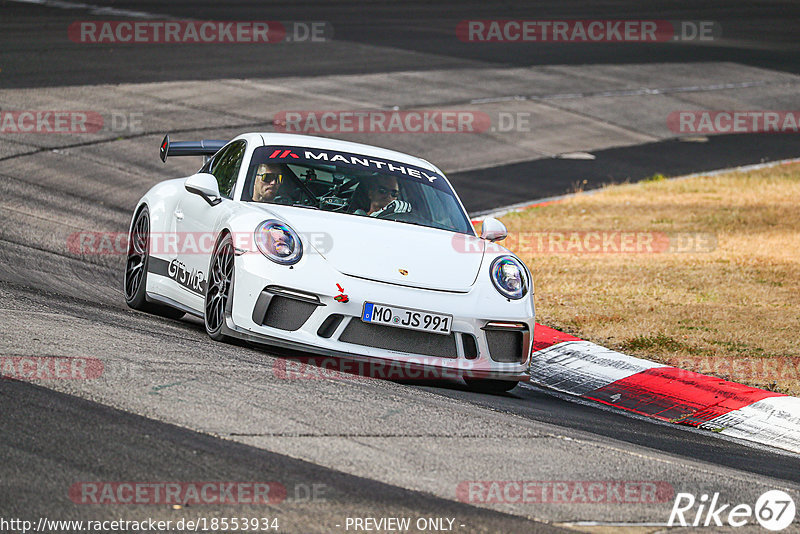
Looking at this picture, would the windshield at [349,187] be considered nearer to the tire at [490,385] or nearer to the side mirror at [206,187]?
the side mirror at [206,187]

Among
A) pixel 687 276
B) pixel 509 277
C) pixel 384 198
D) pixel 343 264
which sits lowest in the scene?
pixel 687 276

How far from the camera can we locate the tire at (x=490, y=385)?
281 inches

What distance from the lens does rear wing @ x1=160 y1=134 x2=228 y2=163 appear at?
29.1ft

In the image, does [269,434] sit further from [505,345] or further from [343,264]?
[505,345]

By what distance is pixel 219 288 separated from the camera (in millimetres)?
7105

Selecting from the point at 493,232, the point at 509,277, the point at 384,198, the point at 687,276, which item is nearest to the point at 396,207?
the point at 384,198

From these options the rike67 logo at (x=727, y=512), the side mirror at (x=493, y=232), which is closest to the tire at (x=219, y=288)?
the side mirror at (x=493, y=232)

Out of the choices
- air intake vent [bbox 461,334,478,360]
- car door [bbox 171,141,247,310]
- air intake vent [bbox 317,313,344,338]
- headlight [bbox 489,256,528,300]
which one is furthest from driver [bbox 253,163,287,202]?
air intake vent [bbox 461,334,478,360]

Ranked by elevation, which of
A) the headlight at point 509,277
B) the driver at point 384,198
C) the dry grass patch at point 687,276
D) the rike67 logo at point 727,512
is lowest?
the dry grass patch at point 687,276

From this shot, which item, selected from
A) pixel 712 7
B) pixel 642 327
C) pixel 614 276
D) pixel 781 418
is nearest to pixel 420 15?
pixel 712 7

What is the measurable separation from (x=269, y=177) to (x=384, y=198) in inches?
31.2

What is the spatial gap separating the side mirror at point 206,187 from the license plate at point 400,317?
67.2 inches

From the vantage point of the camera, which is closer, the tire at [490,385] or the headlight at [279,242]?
the headlight at [279,242]

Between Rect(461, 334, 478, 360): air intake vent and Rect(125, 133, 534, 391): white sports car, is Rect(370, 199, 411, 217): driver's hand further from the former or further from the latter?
Rect(461, 334, 478, 360): air intake vent
